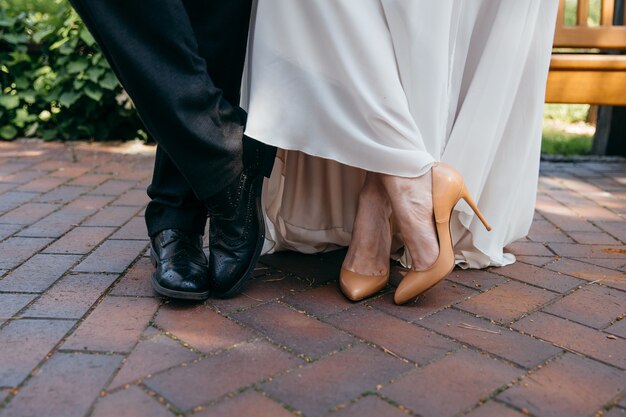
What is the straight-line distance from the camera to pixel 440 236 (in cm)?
165

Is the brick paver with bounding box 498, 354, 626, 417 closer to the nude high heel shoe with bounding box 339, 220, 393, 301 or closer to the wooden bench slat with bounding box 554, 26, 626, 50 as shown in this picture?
the nude high heel shoe with bounding box 339, 220, 393, 301

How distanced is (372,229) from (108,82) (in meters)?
2.54

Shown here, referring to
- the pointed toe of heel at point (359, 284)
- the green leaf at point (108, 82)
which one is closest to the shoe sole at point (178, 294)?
the pointed toe of heel at point (359, 284)

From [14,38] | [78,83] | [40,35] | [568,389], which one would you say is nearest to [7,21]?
[14,38]

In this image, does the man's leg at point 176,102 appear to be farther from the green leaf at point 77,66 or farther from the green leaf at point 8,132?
the green leaf at point 8,132

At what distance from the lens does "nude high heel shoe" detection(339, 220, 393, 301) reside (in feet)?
5.53

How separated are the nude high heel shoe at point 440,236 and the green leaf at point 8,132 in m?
3.05

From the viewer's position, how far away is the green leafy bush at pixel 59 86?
3.88 meters

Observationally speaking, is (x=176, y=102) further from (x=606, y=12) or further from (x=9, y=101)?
(x=9, y=101)

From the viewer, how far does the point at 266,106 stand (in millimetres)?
1629

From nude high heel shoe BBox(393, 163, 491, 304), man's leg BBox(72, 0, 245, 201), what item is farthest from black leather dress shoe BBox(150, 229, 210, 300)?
nude high heel shoe BBox(393, 163, 491, 304)

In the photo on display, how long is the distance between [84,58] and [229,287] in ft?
8.97

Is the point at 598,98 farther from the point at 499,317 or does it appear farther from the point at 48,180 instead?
the point at 48,180

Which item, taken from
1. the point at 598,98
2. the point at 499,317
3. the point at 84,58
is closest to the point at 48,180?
the point at 84,58
